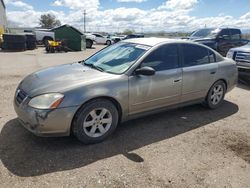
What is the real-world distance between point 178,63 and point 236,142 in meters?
1.64

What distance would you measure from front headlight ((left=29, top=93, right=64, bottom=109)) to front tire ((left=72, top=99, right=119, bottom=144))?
0.34 meters

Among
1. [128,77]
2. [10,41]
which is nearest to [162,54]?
[128,77]

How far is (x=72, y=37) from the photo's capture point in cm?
2064

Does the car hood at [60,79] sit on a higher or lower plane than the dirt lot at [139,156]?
higher

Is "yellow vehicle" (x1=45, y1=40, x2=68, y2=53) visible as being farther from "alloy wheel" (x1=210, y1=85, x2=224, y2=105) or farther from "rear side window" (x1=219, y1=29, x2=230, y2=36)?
"alloy wheel" (x1=210, y1=85, x2=224, y2=105)

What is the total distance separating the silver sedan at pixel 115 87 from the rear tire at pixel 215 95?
0.02m

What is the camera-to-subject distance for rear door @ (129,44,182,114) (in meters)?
3.75

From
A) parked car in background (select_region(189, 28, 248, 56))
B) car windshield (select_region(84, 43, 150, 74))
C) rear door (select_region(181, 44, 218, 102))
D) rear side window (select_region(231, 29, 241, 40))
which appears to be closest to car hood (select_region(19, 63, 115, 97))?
car windshield (select_region(84, 43, 150, 74))

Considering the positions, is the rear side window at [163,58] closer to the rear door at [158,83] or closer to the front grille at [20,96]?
the rear door at [158,83]

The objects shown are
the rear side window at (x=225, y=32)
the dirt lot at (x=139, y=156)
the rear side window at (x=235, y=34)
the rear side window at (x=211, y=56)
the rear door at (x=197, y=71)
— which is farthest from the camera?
the rear side window at (x=235, y=34)

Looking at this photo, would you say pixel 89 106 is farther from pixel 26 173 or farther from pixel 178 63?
pixel 178 63

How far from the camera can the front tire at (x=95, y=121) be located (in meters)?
3.29

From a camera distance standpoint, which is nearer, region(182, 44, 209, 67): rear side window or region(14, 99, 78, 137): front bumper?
region(14, 99, 78, 137): front bumper

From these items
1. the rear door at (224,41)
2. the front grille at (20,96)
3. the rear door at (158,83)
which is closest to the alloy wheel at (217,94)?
the rear door at (158,83)
